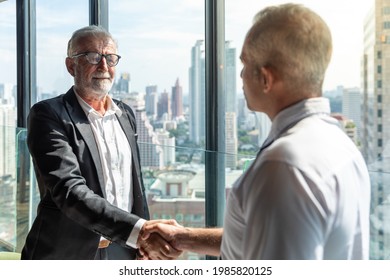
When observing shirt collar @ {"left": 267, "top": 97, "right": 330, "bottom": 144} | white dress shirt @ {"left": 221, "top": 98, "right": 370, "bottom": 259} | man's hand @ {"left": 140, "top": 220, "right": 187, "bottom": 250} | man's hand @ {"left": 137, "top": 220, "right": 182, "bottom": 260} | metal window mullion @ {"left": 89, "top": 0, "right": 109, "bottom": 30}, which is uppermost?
metal window mullion @ {"left": 89, "top": 0, "right": 109, "bottom": 30}

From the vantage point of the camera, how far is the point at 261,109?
1.23m

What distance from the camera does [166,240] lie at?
2.00 meters

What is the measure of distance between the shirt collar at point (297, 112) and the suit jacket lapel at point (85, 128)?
112 centimetres

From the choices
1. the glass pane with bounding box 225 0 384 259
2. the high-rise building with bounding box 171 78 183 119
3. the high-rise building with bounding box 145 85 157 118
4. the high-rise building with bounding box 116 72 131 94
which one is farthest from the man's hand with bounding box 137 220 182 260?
the high-rise building with bounding box 116 72 131 94

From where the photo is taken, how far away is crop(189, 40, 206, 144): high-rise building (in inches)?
130

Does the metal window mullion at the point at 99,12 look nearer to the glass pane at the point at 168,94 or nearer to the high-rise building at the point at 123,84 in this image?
the glass pane at the point at 168,94

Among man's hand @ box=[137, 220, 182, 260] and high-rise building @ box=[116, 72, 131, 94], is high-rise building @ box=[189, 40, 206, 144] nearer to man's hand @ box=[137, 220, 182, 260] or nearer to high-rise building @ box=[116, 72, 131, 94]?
high-rise building @ box=[116, 72, 131, 94]

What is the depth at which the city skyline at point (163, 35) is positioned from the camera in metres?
2.77

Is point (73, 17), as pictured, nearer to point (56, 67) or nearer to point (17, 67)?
point (56, 67)

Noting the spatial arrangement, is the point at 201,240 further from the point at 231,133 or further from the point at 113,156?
the point at 231,133

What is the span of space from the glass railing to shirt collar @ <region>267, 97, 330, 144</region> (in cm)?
85

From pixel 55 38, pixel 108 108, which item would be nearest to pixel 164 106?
pixel 108 108
